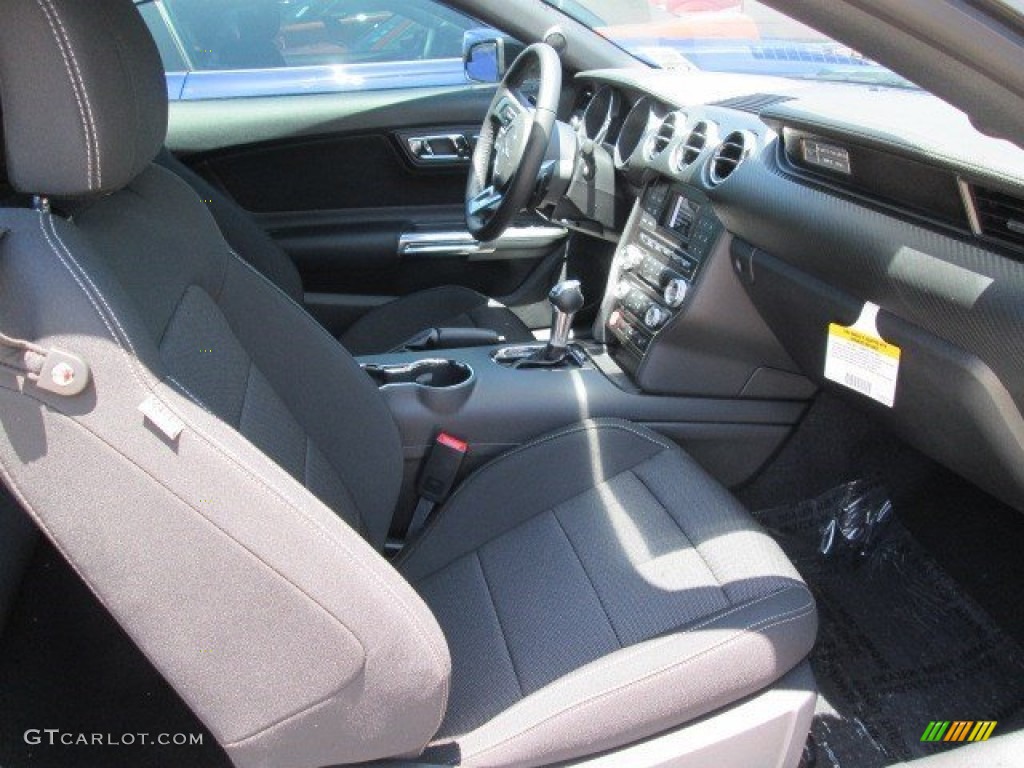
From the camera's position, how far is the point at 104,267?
1005mm

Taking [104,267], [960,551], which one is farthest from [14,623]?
[960,551]


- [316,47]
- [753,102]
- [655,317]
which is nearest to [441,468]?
[655,317]

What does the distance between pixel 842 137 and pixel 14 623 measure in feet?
4.60

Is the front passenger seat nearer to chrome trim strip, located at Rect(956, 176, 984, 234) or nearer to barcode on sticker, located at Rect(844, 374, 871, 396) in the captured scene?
barcode on sticker, located at Rect(844, 374, 871, 396)

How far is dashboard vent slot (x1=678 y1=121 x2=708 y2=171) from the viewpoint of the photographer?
1.94 m

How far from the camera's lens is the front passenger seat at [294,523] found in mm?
931

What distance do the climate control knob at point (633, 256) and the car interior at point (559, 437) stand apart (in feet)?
0.04

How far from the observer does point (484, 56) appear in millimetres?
2498

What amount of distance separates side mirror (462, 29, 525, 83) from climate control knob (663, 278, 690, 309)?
0.84m

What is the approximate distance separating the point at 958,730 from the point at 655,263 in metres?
0.99

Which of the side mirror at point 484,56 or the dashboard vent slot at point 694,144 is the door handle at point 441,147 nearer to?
the side mirror at point 484,56

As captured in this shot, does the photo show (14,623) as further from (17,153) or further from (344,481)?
(17,153)

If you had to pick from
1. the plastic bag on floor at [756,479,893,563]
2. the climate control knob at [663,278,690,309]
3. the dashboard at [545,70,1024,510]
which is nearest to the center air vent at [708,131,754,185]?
the dashboard at [545,70,1024,510]

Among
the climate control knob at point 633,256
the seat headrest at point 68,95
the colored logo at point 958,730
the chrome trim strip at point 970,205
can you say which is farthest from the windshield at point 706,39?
the seat headrest at point 68,95
